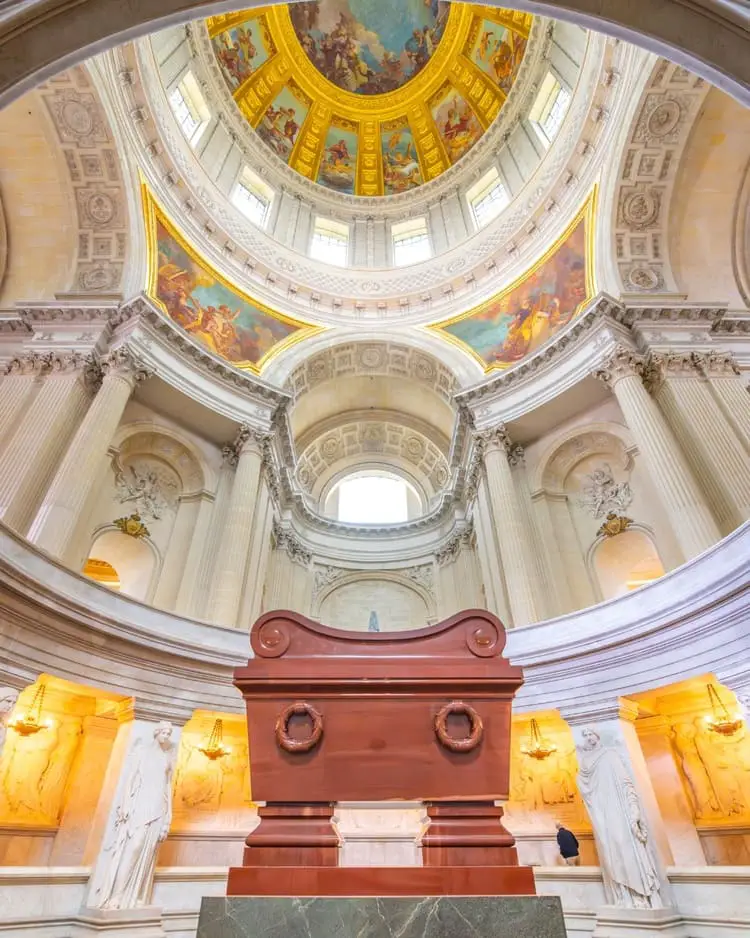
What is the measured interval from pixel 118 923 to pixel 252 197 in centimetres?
2139

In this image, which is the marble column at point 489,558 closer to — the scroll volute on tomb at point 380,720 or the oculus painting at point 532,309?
the oculus painting at point 532,309

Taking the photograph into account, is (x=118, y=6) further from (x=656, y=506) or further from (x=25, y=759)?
(x=656, y=506)

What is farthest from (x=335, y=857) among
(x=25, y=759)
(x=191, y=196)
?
(x=191, y=196)

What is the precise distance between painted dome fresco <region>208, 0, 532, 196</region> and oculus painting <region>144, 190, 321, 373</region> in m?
9.42

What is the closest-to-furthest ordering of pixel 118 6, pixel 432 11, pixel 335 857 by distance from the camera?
pixel 335 857 → pixel 118 6 → pixel 432 11

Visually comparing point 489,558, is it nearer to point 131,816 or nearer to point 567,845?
point 567,845

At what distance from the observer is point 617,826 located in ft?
22.5

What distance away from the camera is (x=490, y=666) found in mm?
2596

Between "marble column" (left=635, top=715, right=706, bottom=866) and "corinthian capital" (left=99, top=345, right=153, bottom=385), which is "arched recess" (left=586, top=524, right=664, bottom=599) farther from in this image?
"corinthian capital" (left=99, top=345, right=153, bottom=385)

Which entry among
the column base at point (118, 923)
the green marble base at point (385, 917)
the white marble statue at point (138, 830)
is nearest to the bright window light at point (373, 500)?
the white marble statue at point (138, 830)

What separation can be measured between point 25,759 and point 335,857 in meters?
7.03

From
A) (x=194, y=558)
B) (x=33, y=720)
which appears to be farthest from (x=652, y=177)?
(x=33, y=720)

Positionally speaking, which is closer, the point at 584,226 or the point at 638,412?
→ the point at 638,412

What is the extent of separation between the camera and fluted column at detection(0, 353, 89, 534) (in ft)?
30.9
